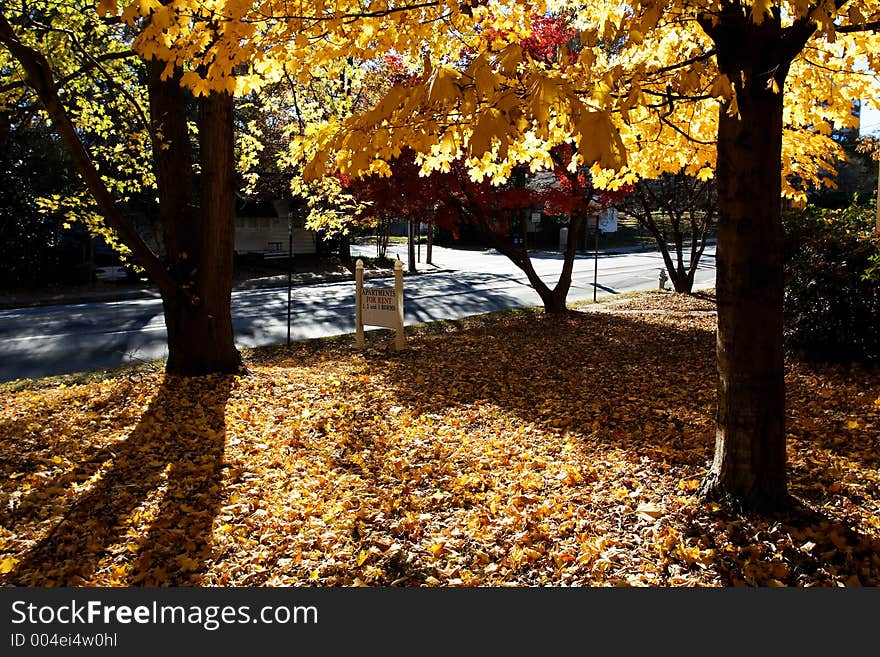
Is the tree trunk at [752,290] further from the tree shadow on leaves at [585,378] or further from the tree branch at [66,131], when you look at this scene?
the tree branch at [66,131]

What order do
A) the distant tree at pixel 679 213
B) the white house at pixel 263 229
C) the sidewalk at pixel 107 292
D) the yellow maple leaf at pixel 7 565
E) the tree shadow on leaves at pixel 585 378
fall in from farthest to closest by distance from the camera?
1. the white house at pixel 263 229
2. the sidewalk at pixel 107 292
3. the distant tree at pixel 679 213
4. the tree shadow on leaves at pixel 585 378
5. the yellow maple leaf at pixel 7 565

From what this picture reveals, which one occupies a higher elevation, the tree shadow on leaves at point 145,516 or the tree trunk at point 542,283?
the tree trunk at point 542,283

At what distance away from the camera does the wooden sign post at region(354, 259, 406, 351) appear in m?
11.6

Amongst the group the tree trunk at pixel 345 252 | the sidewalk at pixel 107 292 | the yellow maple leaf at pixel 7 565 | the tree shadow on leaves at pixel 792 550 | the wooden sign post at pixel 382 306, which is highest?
the tree trunk at pixel 345 252

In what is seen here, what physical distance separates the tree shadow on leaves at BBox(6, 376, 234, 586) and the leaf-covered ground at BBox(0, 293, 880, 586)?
2 cm

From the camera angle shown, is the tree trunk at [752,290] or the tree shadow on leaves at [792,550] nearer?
the tree shadow on leaves at [792,550]

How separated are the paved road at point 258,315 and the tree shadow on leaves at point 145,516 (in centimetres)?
579

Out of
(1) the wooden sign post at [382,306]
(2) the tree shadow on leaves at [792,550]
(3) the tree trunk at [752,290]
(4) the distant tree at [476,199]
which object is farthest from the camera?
(4) the distant tree at [476,199]

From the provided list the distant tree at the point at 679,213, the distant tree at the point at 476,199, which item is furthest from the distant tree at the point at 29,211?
the distant tree at the point at 679,213

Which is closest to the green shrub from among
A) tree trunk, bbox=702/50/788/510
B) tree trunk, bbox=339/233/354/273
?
tree trunk, bbox=702/50/788/510

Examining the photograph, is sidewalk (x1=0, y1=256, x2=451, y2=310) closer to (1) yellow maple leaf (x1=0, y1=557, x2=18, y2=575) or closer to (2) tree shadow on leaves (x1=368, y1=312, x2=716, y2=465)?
(2) tree shadow on leaves (x1=368, y1=312, x2=716, y2=465)

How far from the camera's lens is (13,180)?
78.0ft

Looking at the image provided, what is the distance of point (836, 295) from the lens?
848 cm

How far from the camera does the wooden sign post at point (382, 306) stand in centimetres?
1162
